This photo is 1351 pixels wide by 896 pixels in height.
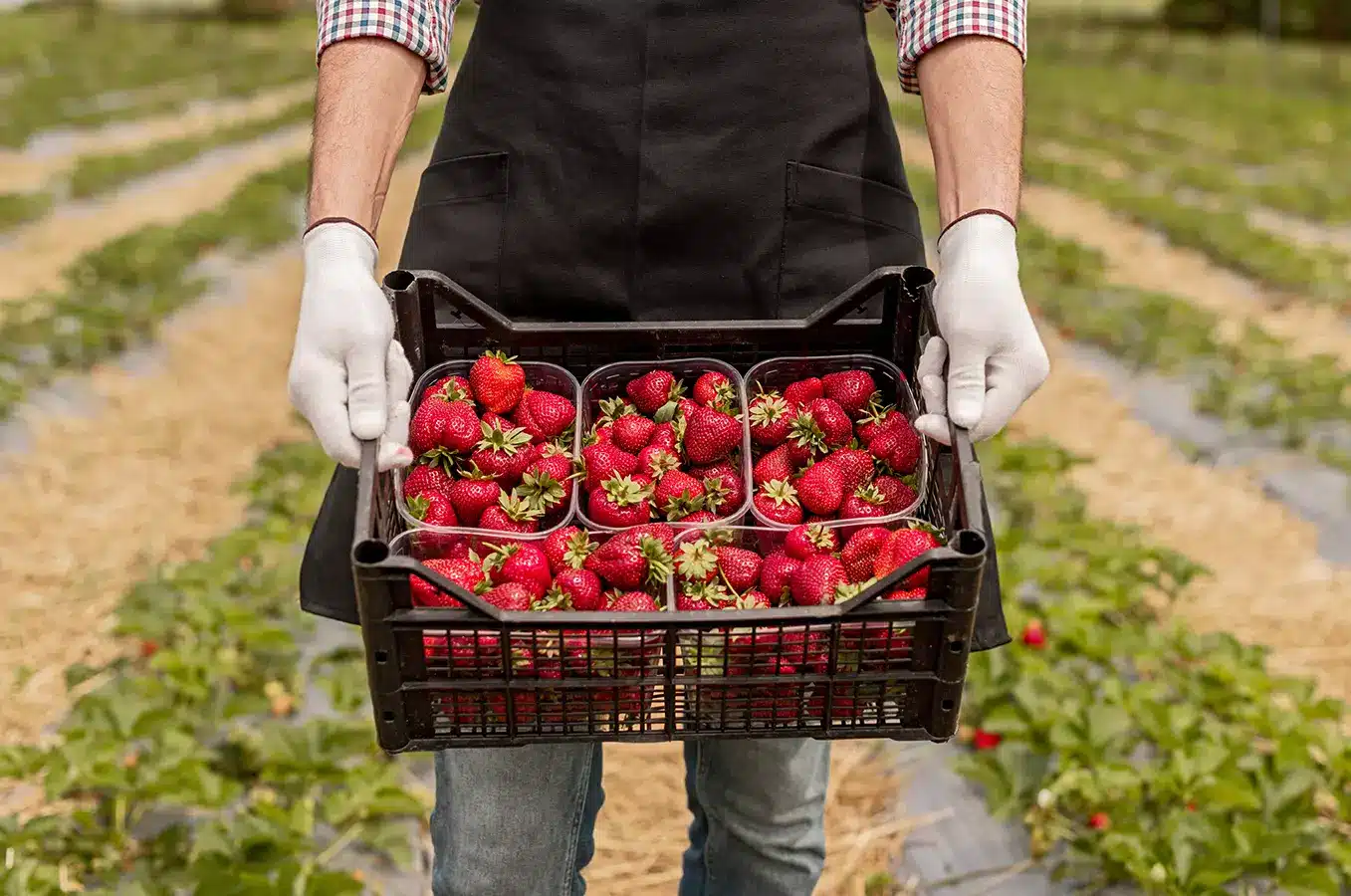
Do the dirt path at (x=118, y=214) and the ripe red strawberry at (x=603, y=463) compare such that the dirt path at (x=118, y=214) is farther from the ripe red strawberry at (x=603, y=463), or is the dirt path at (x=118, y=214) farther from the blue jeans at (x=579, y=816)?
the ripe red strawberry at (x=603, y=463)

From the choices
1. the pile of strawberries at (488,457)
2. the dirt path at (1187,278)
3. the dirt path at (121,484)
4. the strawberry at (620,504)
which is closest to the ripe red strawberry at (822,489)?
the strawberry at (620,504)

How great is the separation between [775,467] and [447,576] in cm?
57

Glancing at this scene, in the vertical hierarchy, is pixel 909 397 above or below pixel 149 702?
above

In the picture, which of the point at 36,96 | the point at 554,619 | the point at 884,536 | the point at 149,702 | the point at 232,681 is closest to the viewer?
the point at 554,619

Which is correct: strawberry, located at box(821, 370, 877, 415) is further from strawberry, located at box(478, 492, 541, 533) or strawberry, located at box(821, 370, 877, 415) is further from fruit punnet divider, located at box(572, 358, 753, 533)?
strawberry, located at box(478, 492, 541, 533)

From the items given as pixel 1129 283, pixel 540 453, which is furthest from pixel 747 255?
pixel 1129 283

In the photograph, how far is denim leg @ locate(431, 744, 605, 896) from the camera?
73.5 inches

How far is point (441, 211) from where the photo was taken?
2.04 meters

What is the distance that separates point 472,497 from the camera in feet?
5.80

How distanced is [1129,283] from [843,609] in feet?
22.8

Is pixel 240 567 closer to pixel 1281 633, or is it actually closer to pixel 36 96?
pixel 1281 633

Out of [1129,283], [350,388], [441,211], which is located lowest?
[1129,283]

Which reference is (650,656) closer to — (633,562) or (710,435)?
(633,562)

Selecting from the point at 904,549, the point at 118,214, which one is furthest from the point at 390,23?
the point at 118,214
